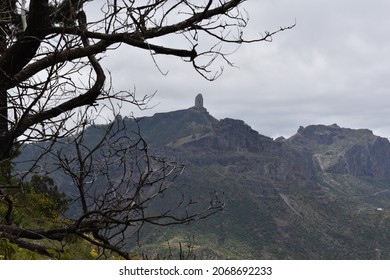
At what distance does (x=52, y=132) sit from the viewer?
15.3 ft

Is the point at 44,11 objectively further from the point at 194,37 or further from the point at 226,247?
the point at 226,247

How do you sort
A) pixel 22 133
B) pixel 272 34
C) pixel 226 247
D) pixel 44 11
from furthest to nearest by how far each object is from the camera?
pixel 226 247 < pixel 272 34 < pixel 22 133 < pixel 44 11

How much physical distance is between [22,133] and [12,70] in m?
0.57

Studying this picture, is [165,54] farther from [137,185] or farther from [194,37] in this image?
[137,185]

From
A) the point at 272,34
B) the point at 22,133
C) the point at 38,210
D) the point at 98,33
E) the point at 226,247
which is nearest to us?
the point at 22,133

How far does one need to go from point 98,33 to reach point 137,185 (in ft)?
5.02

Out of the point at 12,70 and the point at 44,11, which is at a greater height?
the point at 44,11

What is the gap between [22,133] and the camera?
15.2 ft

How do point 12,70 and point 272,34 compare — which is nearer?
point 12,70

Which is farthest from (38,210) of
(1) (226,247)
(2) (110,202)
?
(1) (226,247)

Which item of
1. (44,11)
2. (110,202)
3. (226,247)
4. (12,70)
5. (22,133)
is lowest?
(226,247)

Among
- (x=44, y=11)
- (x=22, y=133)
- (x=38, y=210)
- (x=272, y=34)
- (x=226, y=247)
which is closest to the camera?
(x=44, y=11)

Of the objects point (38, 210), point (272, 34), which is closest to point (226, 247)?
point (38, 210)
